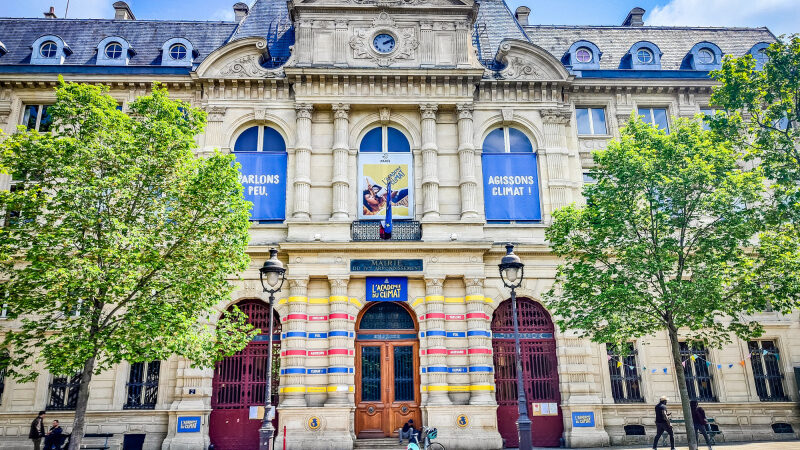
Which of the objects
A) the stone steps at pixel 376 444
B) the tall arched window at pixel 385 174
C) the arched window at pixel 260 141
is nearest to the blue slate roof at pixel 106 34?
the arched window at pixel 260 141

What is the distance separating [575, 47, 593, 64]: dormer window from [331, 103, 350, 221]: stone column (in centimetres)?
1082

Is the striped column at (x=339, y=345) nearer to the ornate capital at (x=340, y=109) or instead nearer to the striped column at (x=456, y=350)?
the striped column at (x=456, y=350)

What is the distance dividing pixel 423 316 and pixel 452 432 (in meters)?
4.02

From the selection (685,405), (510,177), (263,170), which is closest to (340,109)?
(263,170)

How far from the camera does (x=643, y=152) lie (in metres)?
16.2

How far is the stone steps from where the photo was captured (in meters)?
17.9

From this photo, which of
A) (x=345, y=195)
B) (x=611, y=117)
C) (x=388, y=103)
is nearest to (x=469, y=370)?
(x=345, y=195)

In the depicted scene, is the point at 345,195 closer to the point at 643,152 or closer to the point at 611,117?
the point at 643,152

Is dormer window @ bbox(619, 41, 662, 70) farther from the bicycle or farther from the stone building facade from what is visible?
the bicycle

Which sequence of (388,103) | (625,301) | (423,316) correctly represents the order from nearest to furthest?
(625,301) < (423,316) < (388,103)

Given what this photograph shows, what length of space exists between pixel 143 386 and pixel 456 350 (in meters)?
11.1

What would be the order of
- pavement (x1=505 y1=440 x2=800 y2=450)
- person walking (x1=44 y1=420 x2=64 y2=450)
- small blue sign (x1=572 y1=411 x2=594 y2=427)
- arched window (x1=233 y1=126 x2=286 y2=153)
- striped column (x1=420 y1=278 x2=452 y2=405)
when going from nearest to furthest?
person walking (x1=44 y1=420 x2=64 y2=450) < pavement (x1=505 y1=440 x2=800 y2=450) < striped column (x1=420 y1=278 x2=452 y2=405) < small blue sign (x1=572 y1=411 x2=594 y2=427) < arched window (x1=233 y1=126 x2=286 y2=153)

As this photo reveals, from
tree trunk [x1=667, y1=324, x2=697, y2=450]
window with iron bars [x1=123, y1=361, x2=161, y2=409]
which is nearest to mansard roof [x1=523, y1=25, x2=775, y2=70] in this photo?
tree trunk [x1=667, y1=324, x2=697, y2=450]

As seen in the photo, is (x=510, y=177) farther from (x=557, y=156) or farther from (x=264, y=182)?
(x=264, y=182)
